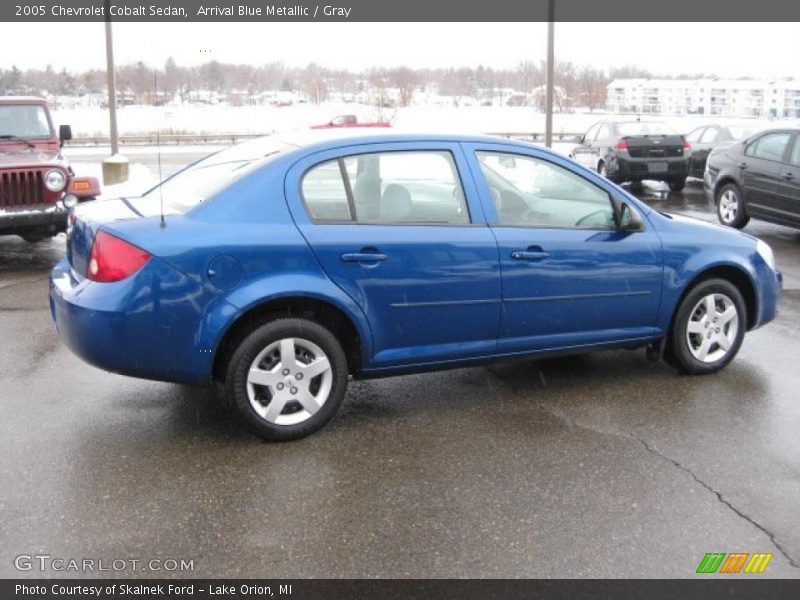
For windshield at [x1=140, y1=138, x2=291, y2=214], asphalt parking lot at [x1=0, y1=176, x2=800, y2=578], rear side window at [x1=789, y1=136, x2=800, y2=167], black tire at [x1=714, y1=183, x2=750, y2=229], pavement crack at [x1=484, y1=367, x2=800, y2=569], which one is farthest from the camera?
black tire at [x1=714, y1=183, x2=750, y2=229]

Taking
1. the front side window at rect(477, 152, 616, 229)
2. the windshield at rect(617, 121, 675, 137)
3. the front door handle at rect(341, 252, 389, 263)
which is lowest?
the front door handle at rect(341, 252, 389, 263)

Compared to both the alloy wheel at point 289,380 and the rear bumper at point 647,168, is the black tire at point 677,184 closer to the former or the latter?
the rear bumper at point 647,168

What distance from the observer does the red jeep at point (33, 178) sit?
9328mm

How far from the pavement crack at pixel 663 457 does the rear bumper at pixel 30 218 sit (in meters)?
6.05

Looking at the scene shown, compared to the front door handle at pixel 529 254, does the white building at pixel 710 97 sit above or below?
above

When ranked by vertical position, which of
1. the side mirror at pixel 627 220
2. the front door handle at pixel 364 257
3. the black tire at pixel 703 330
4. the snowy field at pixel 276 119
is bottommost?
the black tire at pixel 703 330

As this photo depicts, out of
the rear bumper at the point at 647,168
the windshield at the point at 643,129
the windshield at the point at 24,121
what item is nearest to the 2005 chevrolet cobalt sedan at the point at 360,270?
the windshield at the point at 24,121

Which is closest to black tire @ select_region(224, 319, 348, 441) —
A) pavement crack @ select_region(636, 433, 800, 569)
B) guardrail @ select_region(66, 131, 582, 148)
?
pavement crack @ select_region(636, 433, 800, 569)

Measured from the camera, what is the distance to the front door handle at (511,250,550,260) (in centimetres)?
477

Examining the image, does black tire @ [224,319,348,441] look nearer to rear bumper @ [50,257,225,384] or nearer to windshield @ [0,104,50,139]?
rear bumper @ [50,257,225,384]

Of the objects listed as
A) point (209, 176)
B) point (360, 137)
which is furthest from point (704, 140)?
point (209, 176)

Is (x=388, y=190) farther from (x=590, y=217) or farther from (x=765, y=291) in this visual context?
(x=765, y=291)

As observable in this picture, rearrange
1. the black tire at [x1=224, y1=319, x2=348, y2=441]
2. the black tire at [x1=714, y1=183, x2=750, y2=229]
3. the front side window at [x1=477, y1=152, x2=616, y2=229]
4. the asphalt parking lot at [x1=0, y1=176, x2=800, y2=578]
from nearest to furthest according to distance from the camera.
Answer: the asphalt parking lot at [x1=0, y1=176, x2=800, y2=578]
the black tire at [x1=224, y1=319, x2=348, y2=441]
the front side window at [x1=477, y1=152, x2=616, y2=229]
the black tire at [x1=714, y1=183, x2=750, y2=229]

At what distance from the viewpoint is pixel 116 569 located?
3164 millimetres
